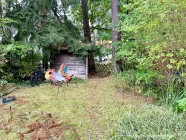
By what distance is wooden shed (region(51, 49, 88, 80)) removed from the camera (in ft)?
22.9

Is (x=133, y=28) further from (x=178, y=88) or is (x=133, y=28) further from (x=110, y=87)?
(x=110, y=87)

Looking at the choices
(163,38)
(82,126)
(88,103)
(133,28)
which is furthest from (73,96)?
(163,38)

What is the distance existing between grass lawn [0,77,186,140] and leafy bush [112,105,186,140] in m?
0.12

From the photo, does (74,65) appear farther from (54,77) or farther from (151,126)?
(151,126)

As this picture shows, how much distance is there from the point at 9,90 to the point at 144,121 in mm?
4372

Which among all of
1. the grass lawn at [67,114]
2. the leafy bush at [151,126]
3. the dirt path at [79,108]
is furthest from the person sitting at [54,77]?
the leafy bush at [151,126]

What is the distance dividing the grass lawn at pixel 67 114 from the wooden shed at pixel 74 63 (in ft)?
7.15

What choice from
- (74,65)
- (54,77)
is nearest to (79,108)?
(54,77)

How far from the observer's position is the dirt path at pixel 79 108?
2.70 m

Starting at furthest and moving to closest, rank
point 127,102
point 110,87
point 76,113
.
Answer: point 110,87 → point 127,102 → point 76,113

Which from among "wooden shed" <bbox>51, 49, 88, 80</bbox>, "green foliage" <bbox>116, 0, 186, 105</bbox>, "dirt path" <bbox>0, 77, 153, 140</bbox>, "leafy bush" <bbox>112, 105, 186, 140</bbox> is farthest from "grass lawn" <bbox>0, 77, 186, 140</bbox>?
"wooden shed" <bbox>51, 49, 88, 80</bbox>

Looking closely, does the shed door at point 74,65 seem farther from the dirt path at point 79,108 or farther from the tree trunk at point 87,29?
the dirt path at point 79,108

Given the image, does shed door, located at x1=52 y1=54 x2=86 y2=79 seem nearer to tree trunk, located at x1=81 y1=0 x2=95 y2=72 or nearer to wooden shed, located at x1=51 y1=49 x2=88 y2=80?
wooden shed, located at x1=51 y1=49 x2=88 y2=80

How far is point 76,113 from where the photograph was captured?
3.31 metres
